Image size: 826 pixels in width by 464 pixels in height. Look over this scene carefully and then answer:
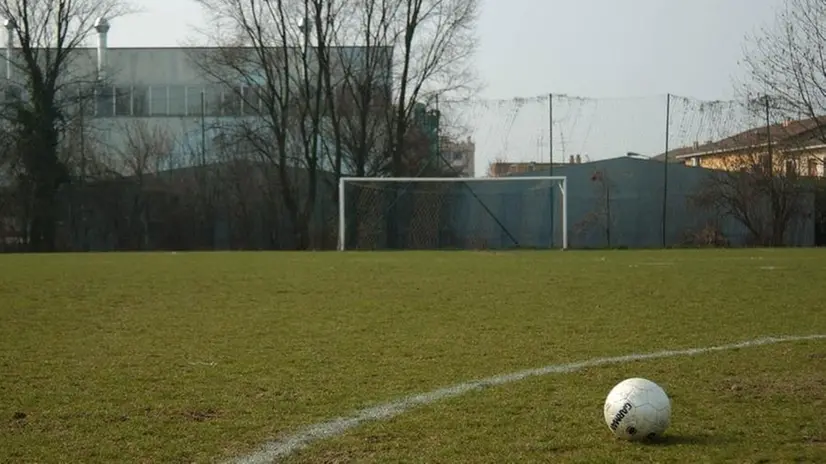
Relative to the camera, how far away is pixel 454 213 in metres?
32.4

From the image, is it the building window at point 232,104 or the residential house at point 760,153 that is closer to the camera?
the residential house at point 760,153

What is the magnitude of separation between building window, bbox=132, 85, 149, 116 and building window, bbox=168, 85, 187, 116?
0.94 m

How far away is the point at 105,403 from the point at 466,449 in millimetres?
2421

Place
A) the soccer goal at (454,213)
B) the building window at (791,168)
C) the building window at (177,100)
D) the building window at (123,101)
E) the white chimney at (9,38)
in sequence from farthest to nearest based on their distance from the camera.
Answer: the building window at (177,100)
the building window at (123,101)
the white chimney at (9,38)
the building window at (791,168)
the soccer goal at (454,213)

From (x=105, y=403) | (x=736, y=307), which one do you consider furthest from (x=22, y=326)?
(x=736, y=307)

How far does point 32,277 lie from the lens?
56.6 feet

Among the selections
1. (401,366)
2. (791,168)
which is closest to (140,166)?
(791,168)

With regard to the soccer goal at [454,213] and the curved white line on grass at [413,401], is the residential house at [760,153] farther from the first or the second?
the curved white line on grass at [413,401]

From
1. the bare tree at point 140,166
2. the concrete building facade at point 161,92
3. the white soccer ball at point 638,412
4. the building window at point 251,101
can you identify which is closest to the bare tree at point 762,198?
the concrete building facade at point 161,92

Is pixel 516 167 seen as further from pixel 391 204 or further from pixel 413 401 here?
pixel 413 401

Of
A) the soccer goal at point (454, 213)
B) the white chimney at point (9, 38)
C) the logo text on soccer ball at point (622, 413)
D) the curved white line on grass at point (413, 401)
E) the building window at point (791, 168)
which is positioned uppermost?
the white chimney at point (9, 38)

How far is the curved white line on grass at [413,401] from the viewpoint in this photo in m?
4.86

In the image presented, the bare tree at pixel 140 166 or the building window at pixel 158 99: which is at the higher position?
the building window at pixel 158 99

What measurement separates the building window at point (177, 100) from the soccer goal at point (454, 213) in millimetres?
11181
